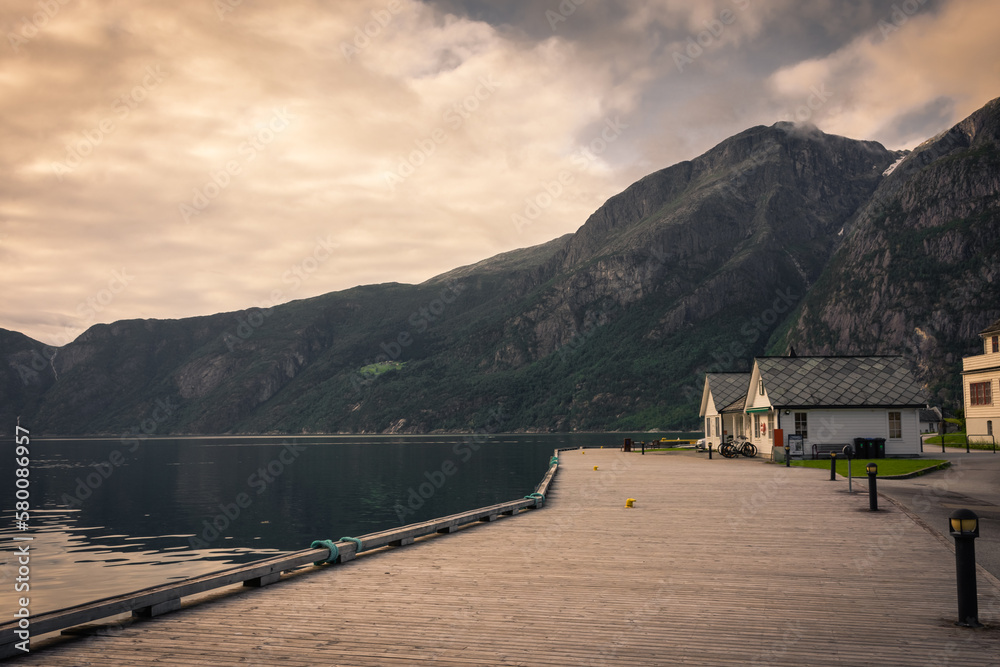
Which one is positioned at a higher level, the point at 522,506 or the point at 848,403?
the point at 848,403

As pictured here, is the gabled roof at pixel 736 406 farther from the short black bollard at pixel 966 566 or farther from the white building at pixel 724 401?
the short black bollard at pixel 966 566

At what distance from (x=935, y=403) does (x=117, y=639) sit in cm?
16233

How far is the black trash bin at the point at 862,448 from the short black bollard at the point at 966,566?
132 ft

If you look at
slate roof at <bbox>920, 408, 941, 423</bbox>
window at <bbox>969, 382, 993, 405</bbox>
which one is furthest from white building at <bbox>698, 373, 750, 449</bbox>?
slate roof at <bbox>920, 408, 941, 423</bbox>

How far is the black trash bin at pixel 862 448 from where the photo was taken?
4459cm

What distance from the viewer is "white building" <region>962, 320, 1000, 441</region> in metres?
56.5

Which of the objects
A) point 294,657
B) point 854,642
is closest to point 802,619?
point 854,642

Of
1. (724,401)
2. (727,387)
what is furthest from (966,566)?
(727,387)

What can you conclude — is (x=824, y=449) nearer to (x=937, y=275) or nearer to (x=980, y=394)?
(x=980, y=394)

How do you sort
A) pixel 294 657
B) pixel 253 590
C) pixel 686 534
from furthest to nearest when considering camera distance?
pixel 686 534 → pixel 253 590 → pixel 294 657

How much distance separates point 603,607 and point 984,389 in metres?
61.5

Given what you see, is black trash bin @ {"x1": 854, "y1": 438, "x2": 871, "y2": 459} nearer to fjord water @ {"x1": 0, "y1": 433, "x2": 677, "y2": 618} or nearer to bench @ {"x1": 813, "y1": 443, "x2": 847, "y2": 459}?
bench @ {"x1": 813, "y1": 443, "x2": 847, "y2": 459}

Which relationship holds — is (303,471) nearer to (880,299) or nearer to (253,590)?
(253,590)

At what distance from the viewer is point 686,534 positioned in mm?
16062
